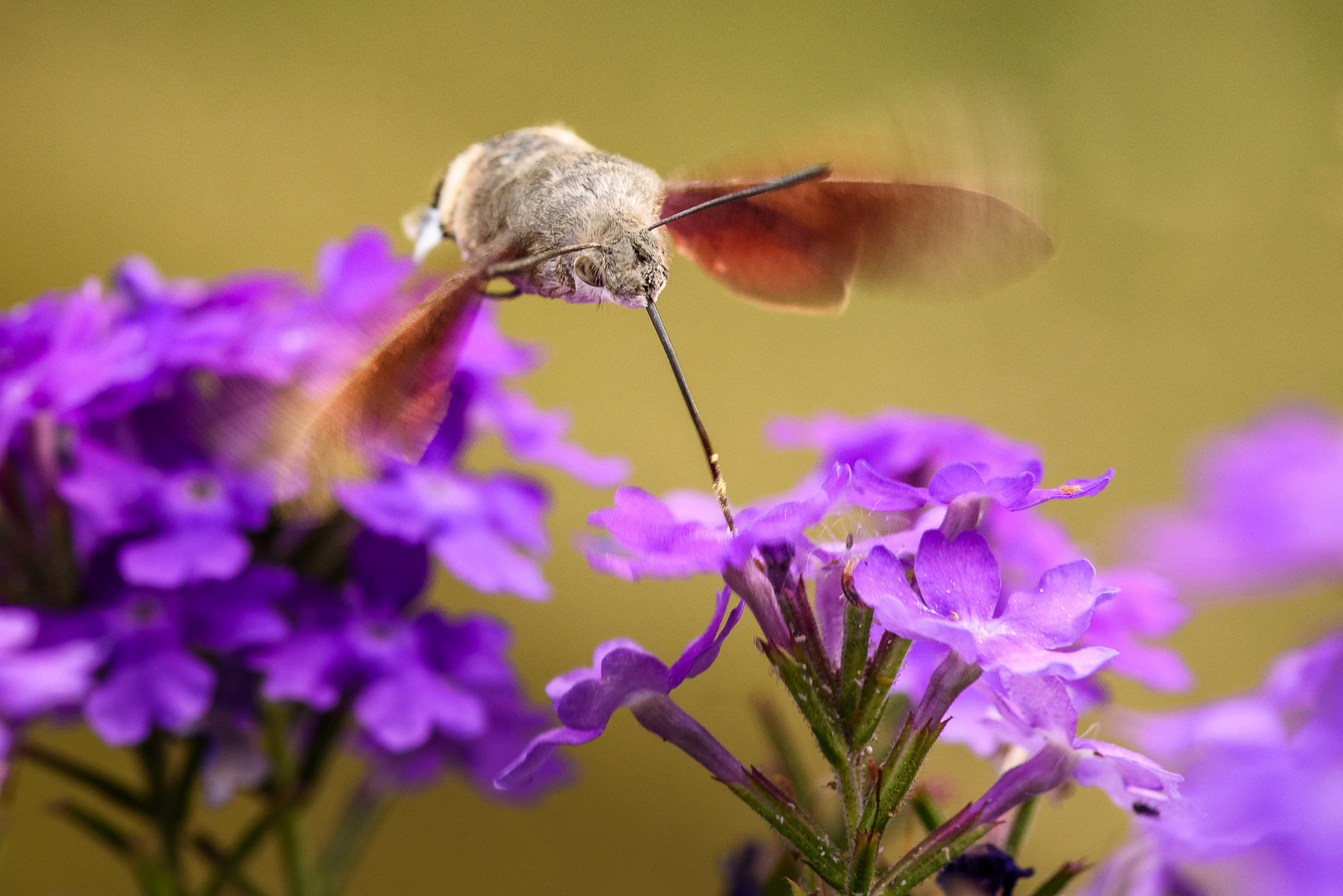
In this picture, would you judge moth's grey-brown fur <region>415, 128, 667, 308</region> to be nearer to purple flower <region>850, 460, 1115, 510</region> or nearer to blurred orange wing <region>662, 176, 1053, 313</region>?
blurred orange wing <region>662, 176, 1053, 313</region>

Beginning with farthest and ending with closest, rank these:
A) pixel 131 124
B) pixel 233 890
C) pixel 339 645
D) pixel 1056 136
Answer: pixel 1056 136 < pixel 131 124 < pixel 233 890 < pixel 339 645

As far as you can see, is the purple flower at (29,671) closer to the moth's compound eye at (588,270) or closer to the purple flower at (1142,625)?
the moth's compound eye at (588,270)

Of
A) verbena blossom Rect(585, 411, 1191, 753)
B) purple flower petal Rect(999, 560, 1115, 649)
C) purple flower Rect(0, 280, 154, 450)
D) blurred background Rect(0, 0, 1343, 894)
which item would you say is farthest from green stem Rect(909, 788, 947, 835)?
blurred background Rect(0, 0, 1343, 894)

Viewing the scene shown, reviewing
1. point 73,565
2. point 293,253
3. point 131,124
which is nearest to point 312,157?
point 293,253

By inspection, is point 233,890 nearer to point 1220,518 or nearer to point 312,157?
point 1220,518

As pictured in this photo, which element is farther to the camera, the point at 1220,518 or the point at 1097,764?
the point at 1220,518

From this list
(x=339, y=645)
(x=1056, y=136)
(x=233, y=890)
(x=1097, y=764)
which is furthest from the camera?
(x=1056, y=136)

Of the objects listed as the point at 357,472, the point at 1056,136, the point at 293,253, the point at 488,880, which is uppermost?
the point at 1056,136
